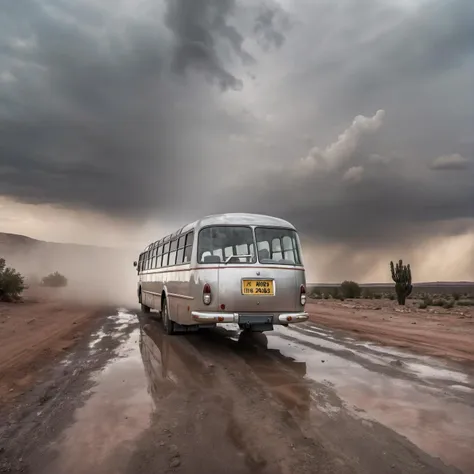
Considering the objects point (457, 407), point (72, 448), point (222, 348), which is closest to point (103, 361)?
point (222, 348)

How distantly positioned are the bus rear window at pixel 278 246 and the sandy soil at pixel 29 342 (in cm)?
503

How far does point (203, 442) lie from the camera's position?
455 centimetres

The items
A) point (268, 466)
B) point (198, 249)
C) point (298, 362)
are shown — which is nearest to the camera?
point (268, 466)

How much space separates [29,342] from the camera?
11312mm

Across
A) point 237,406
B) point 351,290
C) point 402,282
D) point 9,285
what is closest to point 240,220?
point 237,406

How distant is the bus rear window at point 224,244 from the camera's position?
9383 mm

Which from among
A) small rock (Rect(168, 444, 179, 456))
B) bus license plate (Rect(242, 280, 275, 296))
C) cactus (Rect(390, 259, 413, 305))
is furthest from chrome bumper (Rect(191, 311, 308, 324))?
cactus (Rect(390, 259, 413, 305))

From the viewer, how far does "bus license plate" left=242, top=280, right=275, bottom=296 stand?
8992 millimetres

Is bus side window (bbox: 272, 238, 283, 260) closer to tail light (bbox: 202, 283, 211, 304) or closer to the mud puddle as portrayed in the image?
tail light (bbox: 202, 283, 211, 304)

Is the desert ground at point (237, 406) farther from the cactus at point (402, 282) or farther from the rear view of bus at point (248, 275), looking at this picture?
the cactus at point (402, 282)

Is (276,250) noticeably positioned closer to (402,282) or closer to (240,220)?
(240,220)

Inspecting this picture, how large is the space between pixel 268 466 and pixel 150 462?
1109 millimetres

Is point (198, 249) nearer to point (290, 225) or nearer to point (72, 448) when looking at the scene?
point (290, 225)

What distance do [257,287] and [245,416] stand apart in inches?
154
